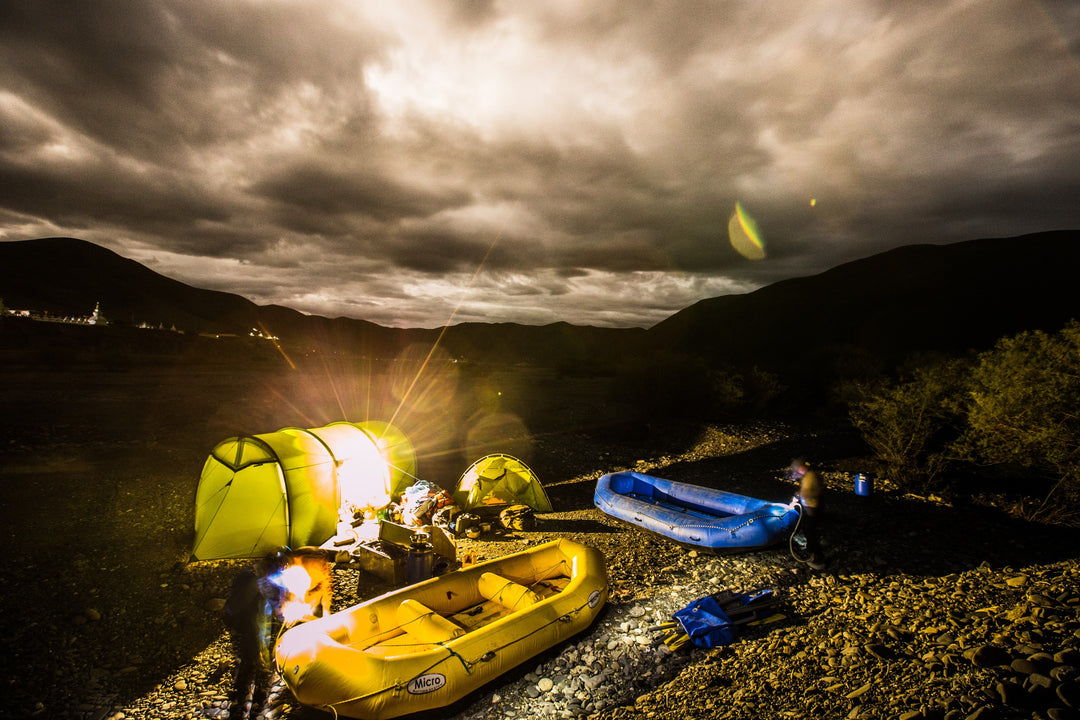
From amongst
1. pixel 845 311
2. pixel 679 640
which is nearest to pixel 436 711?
pixel 679 640

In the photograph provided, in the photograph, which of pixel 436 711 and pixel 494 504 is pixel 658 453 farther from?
pixel 436 711

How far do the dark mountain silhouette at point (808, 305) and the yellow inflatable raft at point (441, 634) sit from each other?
1161 inches

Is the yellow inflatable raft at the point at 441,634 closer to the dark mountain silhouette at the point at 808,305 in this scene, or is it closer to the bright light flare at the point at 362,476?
the bright light flare at the point at 362,476

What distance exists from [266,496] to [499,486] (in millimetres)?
5371

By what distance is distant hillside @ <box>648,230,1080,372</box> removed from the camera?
61844 millimetres

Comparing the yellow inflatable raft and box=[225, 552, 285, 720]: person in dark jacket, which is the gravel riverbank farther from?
the yellow inflatable raft

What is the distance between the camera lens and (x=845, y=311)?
8188 centimetres

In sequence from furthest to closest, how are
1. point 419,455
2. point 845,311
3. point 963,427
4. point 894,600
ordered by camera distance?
point 845,311 → point 419,455 → point 963,427 → point 894,600

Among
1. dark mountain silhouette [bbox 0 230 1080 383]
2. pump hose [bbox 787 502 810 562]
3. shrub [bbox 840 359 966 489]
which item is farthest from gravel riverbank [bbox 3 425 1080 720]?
dark mountain silhouette [bbox 0 230 1080 383]

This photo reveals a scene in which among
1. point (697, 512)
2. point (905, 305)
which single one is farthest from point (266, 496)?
point (905, 305)

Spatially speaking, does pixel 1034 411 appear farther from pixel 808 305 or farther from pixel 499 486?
pixel 808 305

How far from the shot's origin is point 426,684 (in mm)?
5137

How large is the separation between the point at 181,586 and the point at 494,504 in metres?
6.57

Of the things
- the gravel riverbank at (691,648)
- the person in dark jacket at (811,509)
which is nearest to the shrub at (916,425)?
the gravel riverbank at (691,648)
